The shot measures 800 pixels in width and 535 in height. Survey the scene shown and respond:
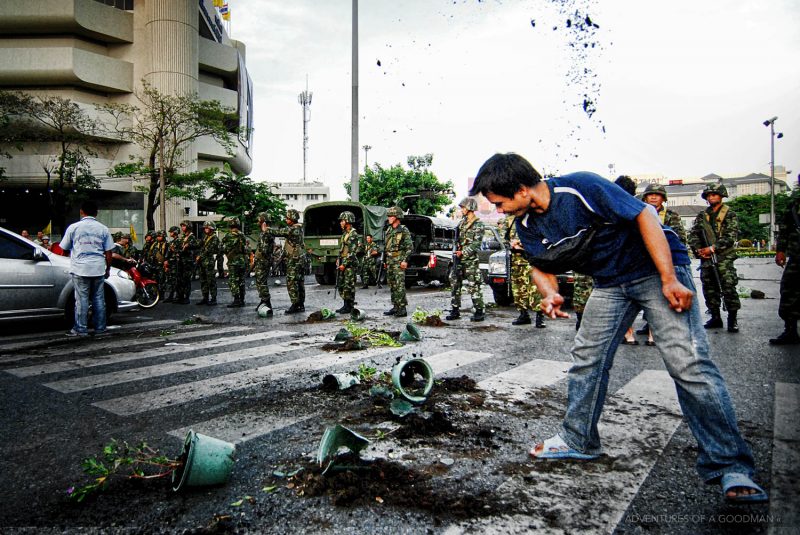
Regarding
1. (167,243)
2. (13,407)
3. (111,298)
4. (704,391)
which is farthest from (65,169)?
(704,391)

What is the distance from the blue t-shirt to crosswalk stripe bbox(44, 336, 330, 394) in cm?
407

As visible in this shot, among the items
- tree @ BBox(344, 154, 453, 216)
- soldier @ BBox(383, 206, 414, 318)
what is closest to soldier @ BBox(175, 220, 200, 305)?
soldier @ BBox(383, 206, 414, 318)

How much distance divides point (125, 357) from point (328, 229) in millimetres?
13017

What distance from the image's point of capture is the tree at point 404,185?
4097 centimetres

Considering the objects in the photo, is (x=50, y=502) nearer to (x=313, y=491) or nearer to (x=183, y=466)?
(x=183, y=466)

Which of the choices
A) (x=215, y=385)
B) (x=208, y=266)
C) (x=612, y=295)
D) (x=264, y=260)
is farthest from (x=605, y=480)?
(x=208, y=266)

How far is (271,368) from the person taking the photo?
4.98 metres

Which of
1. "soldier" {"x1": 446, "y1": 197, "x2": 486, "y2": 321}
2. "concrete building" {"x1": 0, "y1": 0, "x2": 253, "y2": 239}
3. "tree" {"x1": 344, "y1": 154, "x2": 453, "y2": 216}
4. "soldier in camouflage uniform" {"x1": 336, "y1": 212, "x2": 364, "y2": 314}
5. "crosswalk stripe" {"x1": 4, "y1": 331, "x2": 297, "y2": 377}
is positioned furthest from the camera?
"tree" {"x1": 344, "y1": 154, "x2": 453, "y2": 216}

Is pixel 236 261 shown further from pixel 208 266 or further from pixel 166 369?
pixel 166 369

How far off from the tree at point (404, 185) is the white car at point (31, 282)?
3338 centimetres

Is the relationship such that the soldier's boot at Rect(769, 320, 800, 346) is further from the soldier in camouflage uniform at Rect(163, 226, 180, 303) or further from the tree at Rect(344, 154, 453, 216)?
the tree at Rect(344, 154, 453, 216)

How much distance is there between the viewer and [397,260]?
31.6 feet

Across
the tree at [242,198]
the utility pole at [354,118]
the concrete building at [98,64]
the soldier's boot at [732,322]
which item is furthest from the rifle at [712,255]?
the concrete building at [98,64]

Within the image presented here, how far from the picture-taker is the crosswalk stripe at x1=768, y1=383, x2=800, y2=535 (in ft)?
6.75
